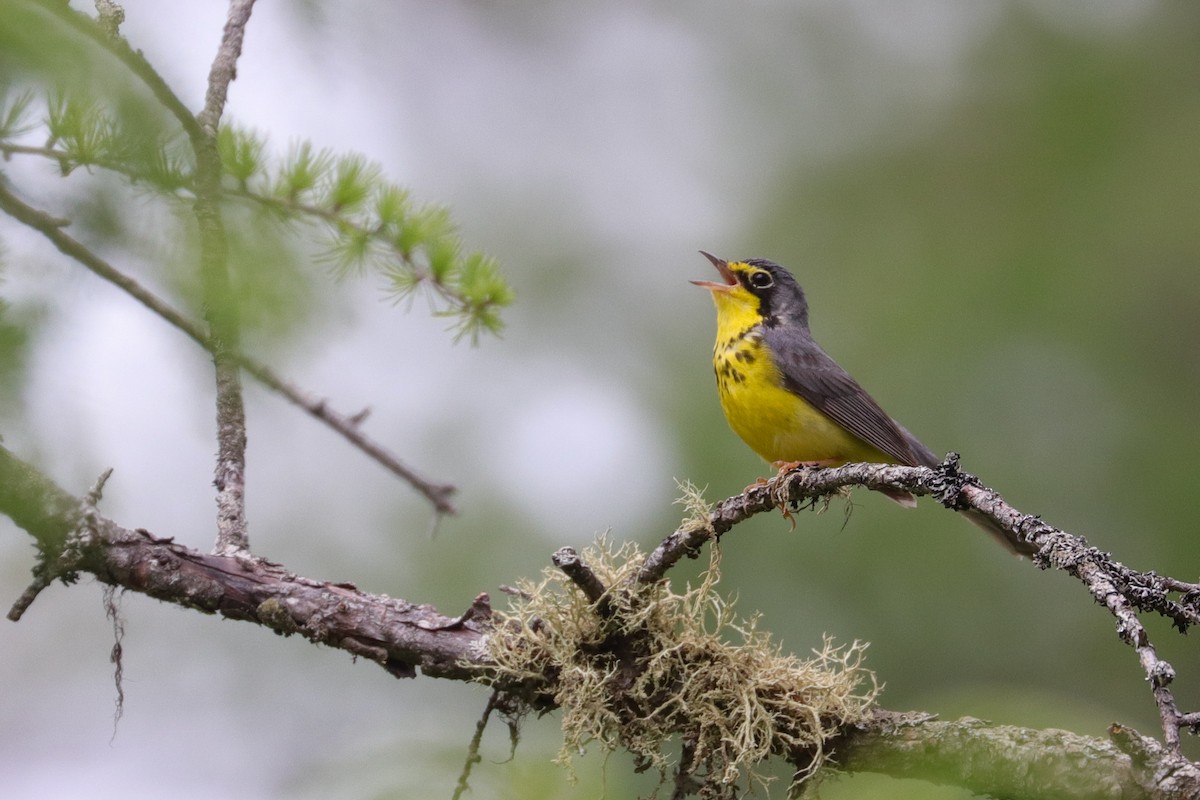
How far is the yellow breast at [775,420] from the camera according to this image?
5031mm

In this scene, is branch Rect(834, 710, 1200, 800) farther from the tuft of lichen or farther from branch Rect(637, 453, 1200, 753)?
branch Rect(637, 453, 1200, 753)

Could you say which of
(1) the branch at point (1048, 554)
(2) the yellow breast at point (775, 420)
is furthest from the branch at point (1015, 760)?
(2) the yellow breast at point (775, 420)

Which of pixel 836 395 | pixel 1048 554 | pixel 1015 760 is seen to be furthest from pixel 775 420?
pixel 1048 554

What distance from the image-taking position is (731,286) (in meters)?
5.89

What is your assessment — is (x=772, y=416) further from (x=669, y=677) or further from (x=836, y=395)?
(x=669, y=677)

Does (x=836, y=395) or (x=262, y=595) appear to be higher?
(x=836, y=395)

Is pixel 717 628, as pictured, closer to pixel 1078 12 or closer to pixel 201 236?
pixel 201 236

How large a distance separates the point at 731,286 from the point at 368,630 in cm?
347

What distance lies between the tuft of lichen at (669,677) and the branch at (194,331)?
0.55m

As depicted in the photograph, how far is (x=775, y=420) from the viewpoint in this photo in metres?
5.05

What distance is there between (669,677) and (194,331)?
153 centimetres

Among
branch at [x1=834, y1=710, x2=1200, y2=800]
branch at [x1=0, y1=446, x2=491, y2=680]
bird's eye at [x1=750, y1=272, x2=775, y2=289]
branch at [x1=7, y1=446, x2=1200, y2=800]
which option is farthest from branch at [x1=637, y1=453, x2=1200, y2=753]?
bird's eye at [x1=750, y1=272, x2=775, y2=289]

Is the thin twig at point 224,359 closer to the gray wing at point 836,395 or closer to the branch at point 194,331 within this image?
the branch at point 194,331

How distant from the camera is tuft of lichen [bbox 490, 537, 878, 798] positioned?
2807mm
